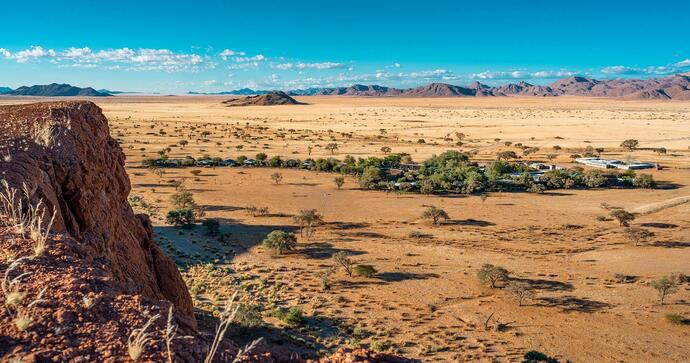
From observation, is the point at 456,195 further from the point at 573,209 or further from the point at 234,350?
the point at 234,350

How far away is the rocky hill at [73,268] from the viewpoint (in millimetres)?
4285

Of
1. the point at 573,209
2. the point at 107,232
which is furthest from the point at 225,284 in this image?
the point at 573,209

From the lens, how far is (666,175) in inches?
2082

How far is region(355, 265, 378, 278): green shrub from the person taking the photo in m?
23.4

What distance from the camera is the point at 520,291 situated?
20734 mm

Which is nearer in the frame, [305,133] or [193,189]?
[193,189]

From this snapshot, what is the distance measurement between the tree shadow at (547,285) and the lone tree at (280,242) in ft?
40.0

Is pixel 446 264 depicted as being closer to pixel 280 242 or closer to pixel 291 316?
pixel 280 242

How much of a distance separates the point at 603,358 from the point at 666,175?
46071 mm

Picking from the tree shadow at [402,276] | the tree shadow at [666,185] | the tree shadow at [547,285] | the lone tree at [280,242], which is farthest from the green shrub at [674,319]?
the tree shadow at [666,185]

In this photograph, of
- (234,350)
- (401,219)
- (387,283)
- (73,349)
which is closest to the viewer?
(73,349)

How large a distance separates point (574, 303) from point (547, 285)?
203 cm

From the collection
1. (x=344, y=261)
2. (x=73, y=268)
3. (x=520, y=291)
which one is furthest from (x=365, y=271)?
(x=73, y=268)

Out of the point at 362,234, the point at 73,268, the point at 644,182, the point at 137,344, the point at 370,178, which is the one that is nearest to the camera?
the point at 137,344
